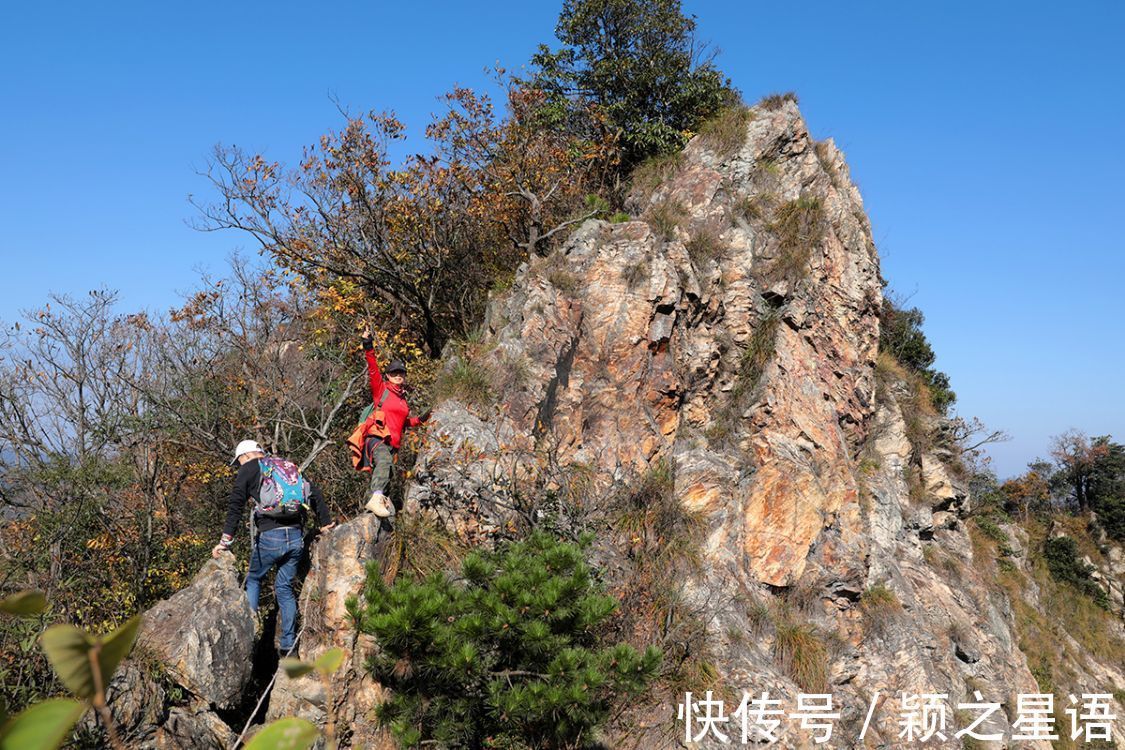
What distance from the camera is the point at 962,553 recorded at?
1606 cm

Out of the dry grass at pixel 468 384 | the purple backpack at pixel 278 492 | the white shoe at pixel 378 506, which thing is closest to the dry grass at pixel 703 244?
the dry grass at pixel 468 384

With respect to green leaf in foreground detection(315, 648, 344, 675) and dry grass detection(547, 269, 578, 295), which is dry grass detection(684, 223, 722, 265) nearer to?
dry grass detection(547, 269, 578, 295)

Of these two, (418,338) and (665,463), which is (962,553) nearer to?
(665,463)

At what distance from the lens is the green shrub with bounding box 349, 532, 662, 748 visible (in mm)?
5926

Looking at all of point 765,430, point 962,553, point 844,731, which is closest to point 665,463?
point 765,430

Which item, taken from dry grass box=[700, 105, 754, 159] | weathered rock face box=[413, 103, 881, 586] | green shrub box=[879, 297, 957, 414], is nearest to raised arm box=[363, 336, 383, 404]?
weathered rock face box=[413, 103, 881, 586]

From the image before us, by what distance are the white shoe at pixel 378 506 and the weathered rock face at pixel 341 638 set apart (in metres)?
0.10

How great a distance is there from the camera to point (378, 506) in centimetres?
755

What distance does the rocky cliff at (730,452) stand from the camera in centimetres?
830

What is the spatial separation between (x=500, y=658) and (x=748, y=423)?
6.59 meters

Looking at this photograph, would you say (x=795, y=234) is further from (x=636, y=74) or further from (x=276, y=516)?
(x=276, y=516)

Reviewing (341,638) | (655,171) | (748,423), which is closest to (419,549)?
(341,638)

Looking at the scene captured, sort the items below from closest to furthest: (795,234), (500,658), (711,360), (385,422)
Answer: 1. (500,658)
2. (385,422)
3. (711,360)
4. (795,234)

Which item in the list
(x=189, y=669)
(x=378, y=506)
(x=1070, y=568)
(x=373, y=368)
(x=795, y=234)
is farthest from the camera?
(x=1070, y=568)
